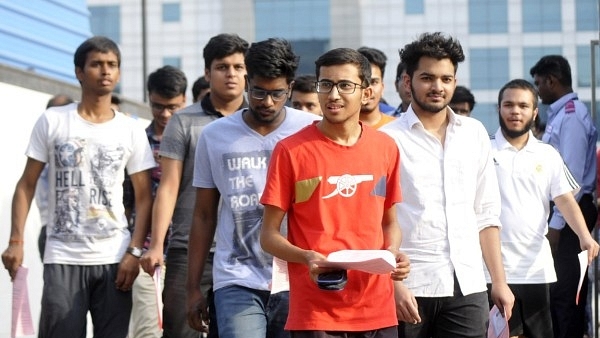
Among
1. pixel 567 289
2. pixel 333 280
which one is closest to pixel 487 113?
pixel 567 289

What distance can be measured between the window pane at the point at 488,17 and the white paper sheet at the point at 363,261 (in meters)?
63.0

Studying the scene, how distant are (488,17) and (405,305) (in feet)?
207

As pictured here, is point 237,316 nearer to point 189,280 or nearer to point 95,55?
point 189,280

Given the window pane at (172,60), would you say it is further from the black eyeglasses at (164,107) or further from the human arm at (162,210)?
the human arm at (162,210)

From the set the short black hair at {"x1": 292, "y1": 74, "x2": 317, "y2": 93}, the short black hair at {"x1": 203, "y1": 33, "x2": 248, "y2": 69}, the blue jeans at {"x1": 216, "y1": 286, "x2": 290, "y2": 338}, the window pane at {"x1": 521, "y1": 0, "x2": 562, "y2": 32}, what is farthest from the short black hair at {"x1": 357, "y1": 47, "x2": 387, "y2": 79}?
the window pane at {"x1": 521, "y1": 0, "x2": 562, "y2": 32}

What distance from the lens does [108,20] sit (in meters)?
71.6

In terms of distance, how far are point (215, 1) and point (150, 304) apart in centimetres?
6308

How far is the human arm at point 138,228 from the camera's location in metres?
7.40

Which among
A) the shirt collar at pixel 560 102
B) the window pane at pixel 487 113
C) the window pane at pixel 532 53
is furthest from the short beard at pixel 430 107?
the window pane at pixel 532 53

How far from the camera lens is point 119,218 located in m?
7.50

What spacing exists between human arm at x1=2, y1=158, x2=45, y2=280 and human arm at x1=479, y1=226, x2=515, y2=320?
8.02 ft

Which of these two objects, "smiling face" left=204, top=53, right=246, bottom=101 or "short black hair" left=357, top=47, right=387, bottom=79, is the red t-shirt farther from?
"short black hair" left=357, top=47, right=387, bottom=79

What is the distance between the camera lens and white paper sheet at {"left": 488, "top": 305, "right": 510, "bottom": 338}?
259 inches

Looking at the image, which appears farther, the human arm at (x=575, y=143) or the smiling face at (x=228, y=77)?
the human arm at (x=575, y=143)
